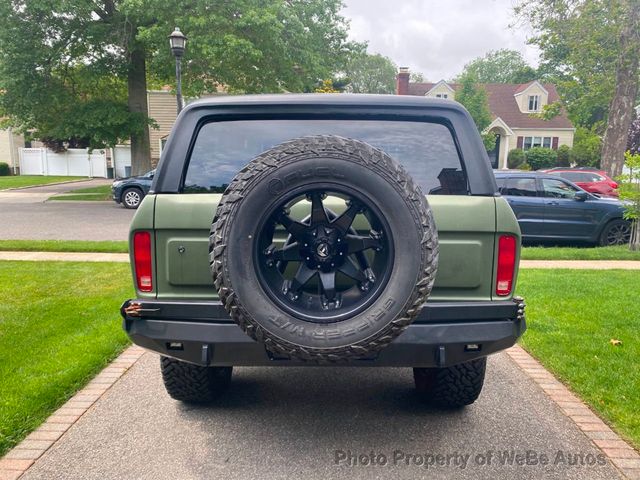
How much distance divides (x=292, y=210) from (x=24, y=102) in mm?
18596

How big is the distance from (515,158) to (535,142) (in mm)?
6111

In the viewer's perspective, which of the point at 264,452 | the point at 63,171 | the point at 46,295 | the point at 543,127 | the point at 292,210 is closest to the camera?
the point at 292,210

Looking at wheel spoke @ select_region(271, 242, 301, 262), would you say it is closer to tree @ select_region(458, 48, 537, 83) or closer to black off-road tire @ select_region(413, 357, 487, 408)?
black off-road tire @ select_region(413, 357, 487, 408)

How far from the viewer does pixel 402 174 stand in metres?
2.50

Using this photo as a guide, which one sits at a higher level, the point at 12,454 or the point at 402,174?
the point at 402,174

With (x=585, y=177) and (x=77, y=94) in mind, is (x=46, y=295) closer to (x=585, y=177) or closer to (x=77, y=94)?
(x=77, y=94)

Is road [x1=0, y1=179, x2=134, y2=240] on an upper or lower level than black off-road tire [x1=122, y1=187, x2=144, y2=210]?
lower

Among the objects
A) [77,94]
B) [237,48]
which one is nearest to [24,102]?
[77,94]

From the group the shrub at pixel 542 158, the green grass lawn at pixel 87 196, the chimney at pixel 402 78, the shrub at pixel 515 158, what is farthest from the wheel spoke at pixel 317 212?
the shrub at pixel 515 158

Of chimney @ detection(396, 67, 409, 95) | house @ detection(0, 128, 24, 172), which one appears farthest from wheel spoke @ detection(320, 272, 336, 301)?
house @ detection(0, 128, 24, 172)

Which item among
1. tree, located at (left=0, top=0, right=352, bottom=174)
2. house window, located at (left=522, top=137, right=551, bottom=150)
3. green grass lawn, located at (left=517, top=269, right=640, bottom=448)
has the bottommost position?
green grass lawn, located at (left=517, top=269, right=640, bottom=448)

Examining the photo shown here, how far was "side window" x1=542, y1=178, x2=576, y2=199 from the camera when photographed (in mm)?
10359

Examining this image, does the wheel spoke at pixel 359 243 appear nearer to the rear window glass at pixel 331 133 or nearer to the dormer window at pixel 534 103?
the rear window glass at pixel 331 133

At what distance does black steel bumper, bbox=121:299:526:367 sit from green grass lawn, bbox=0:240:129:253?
7.23m
